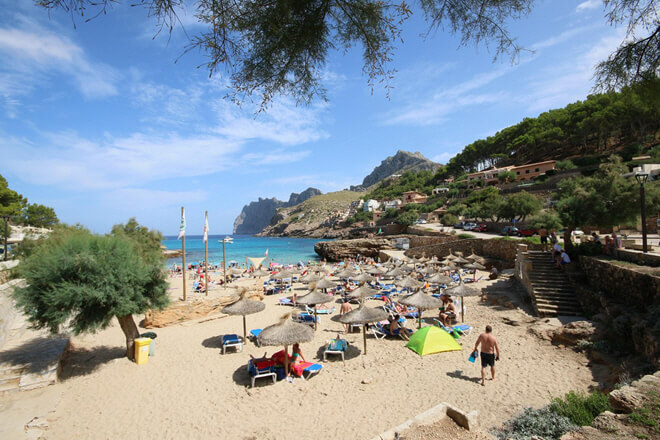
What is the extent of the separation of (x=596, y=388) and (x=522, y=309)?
19.4 ft

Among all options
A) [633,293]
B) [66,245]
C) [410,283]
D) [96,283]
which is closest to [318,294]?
[410,283]

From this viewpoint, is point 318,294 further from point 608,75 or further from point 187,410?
point 608,75

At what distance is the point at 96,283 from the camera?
6.98 meters

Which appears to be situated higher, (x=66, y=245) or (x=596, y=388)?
(x=66, y=245)

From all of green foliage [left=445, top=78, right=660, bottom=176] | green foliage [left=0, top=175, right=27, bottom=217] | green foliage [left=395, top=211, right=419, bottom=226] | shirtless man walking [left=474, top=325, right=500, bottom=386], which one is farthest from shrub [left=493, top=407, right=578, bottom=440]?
green foliage [left=395, top=211, right=419, bottom=226]

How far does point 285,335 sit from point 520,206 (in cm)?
3032

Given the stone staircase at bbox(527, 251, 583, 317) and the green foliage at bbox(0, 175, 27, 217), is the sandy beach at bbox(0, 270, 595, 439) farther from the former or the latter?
the green foliage at bbox(0, 175, 27, 217)

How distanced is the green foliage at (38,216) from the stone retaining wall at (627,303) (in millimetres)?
33661

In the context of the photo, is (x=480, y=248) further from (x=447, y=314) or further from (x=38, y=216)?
(x=38, y=216)

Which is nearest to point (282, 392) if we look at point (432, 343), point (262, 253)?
point (432, 343)

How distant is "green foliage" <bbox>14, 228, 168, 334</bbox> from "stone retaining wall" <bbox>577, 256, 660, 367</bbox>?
35.9 feet

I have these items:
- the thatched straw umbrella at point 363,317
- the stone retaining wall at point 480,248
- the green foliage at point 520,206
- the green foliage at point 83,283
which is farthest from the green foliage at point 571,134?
the green foliage at point 83,283

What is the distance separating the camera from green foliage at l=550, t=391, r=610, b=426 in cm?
416

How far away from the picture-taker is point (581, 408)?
438cm
